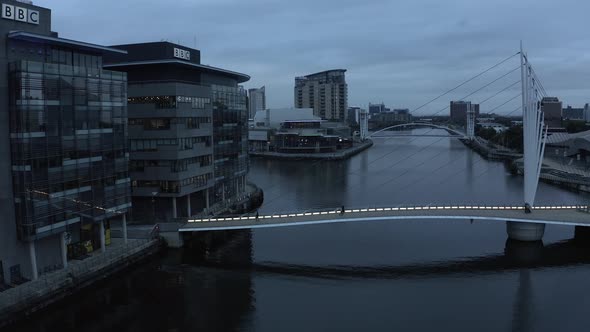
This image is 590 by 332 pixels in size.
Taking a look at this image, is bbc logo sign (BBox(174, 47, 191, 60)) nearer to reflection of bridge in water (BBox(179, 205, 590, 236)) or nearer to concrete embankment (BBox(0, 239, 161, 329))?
reflection of bridge in water (BBox(179, 205, 590, 236))

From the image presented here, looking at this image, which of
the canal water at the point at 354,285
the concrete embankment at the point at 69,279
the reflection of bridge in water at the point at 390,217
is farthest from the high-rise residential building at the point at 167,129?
the concrete embankment at the point at 69,279

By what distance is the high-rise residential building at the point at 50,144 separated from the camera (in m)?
15.6

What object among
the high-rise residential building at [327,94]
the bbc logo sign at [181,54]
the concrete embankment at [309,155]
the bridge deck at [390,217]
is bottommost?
the bridge deck at [390,217]

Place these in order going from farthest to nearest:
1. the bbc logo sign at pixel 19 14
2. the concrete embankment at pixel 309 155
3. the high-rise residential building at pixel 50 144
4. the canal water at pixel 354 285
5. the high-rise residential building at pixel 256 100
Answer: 1. the high-rise residential building at pixel 256 100
2. the concrete embankment at pixel 309 155
3. the high-rise residential building at pixel 50 144
4. the bbc logo sign at pixel 19 14
5. the canal water at pixel 354 285

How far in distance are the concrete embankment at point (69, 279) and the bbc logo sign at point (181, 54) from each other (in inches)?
350

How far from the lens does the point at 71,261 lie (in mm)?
18078

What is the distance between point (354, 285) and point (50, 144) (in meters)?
10.6

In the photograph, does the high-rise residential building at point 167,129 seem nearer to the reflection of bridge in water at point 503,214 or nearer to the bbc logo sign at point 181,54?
the bbc logo sign at point 181,54

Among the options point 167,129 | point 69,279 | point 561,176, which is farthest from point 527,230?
point 561,176

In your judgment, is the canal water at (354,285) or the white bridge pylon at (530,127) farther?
the white bridge pylon at (530,127)

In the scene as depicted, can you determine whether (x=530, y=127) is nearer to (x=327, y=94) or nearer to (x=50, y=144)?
(x=50, y=144)

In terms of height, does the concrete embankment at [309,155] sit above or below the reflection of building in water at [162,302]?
above

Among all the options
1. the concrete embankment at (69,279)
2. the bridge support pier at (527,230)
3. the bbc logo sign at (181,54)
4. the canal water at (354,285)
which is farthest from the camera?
the bbc logo sign at (181,54)

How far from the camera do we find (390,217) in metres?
21.3
